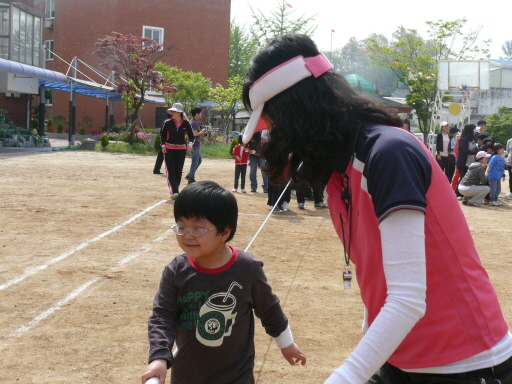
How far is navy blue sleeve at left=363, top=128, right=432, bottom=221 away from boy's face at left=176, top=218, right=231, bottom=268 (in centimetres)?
105

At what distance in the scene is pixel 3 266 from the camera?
686 cm

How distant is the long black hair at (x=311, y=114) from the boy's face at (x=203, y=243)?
73 centimetres

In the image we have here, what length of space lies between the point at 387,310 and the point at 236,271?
119 centimetres

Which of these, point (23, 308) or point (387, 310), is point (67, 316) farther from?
point (387, 310)

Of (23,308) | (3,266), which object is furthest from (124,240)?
(23,308)

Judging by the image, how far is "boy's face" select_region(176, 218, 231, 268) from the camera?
2.52 m

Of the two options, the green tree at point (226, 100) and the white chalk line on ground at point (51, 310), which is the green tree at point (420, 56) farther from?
the white chalk line on ground at point (51, 310)

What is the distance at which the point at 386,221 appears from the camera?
1534mm

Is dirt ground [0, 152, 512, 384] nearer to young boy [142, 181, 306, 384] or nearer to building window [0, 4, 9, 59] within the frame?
young boy [142, 181, 306, 384]

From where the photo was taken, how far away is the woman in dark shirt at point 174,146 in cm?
1273

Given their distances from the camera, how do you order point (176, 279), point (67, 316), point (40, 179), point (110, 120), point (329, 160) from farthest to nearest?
point (110, 120) → point (40, 179) → point (67, 316) → point (176, 279) → point (329, 160)

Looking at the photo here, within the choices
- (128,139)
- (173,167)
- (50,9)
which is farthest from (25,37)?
(173,167)

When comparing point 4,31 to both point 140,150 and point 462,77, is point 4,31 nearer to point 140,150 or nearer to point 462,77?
point 140,150

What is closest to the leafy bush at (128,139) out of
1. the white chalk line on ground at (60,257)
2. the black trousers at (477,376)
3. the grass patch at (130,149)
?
the grass patch at (130,149)
